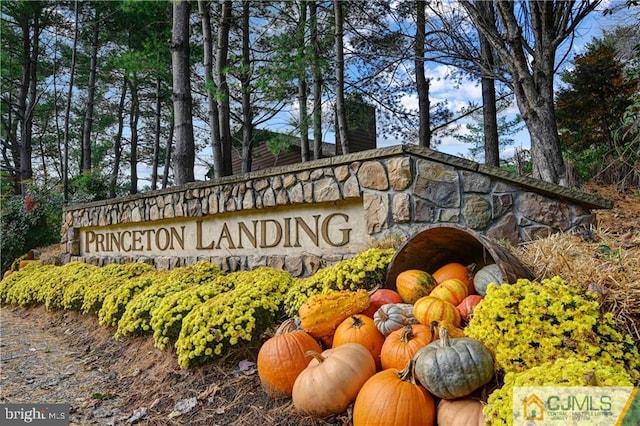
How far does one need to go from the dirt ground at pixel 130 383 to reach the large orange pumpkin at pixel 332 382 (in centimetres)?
7

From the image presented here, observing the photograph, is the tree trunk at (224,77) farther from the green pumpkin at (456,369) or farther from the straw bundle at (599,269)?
the green pumpkin at (456,369)

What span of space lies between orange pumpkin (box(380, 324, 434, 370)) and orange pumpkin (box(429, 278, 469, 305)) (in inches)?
11.9

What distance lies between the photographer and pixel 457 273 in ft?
7.84

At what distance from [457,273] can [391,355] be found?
0.77 meters

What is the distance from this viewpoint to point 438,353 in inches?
60.7

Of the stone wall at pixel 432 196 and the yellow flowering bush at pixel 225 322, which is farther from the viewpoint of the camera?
the stone wall at pixel 432 196

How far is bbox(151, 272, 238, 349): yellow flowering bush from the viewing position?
9.84 feet

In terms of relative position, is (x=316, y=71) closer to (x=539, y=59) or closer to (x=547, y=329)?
(x=539, y=59)

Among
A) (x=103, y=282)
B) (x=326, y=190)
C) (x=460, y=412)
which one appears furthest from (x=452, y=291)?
(x=103, y=282)

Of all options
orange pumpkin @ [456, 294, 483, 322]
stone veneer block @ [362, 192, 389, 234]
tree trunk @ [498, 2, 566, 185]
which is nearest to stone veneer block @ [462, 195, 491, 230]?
stone veneer block @ [362, 192, 389, 234]

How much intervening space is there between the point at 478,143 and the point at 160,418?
1616 cm

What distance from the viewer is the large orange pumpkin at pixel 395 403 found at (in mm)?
1516

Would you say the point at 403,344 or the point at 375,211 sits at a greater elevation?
the point at 375,211

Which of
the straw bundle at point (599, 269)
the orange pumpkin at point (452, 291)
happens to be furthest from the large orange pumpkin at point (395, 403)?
the straw bundle at point (599, 269)
